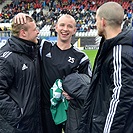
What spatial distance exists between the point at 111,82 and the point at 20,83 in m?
1.08

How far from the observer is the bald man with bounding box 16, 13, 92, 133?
11.2 feet

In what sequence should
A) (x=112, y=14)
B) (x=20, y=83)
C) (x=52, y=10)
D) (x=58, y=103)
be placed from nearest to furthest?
(x=112, y=14)
(x=20, y=83)
(x=58, y=103)
(x=52, y=10)

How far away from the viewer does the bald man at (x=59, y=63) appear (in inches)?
134

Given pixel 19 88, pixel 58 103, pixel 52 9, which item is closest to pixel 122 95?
pixel 58 103

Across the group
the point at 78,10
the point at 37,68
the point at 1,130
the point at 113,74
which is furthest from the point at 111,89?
the point at 78,10

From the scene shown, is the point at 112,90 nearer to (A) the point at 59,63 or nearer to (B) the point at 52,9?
(A) the point at 59,63

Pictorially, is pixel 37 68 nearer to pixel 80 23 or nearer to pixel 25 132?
pixel 25 132

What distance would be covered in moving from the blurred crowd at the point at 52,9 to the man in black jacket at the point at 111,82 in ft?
83.3

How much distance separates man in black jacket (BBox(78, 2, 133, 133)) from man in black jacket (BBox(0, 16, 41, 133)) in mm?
736

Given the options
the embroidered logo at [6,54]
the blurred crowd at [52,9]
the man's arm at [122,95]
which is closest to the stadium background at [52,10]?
the blurred crowd at [52,9]

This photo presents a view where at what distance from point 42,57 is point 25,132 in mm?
843

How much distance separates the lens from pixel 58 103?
3301 millimetres

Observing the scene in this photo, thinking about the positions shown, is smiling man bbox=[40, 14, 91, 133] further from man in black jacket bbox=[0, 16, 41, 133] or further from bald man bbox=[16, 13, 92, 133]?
man in black jacket bbox=[0, 16, 41, 133]

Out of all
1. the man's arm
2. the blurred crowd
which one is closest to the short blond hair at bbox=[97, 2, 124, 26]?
the man's arm
